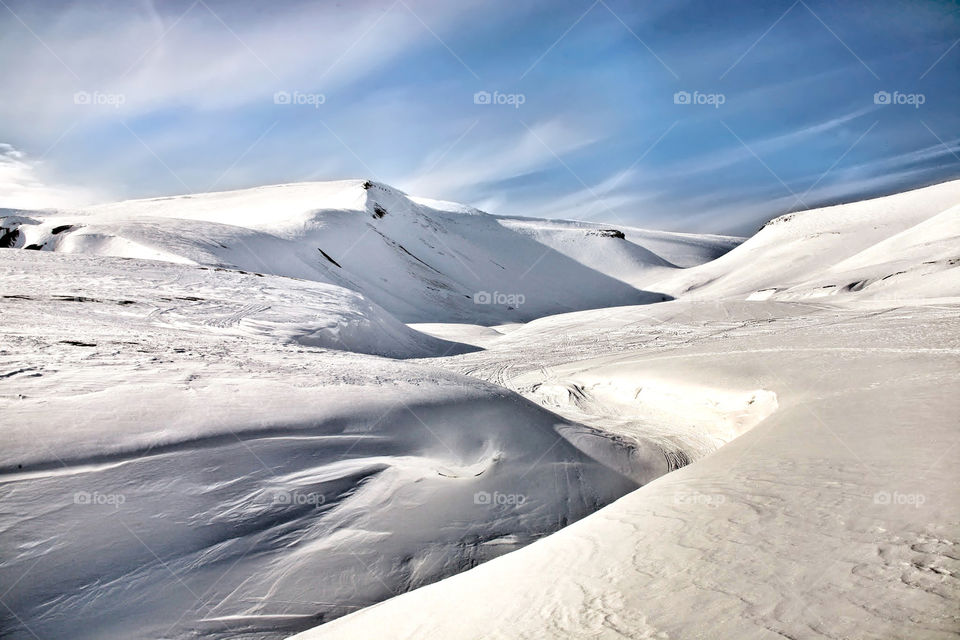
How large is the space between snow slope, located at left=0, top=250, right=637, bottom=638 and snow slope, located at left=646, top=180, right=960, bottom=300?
13.9 meters

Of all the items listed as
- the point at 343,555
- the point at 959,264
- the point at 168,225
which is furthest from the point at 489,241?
the point at 343,555

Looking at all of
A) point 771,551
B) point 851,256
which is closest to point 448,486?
point 771,551

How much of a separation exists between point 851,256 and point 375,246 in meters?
22.4

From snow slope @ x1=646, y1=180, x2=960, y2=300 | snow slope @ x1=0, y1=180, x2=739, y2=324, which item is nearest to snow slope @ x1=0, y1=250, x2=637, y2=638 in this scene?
snow slope @ x1=0, y1=180, x2=739, y2=324

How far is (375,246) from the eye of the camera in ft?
83.6

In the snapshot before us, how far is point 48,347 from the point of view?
4.50 metres

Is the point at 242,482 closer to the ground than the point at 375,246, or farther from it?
closer to the ground

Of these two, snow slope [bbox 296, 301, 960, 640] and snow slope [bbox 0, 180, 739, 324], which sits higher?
snow slope [bbox 0, 180, 739, 324]

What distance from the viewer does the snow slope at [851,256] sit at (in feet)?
50.3

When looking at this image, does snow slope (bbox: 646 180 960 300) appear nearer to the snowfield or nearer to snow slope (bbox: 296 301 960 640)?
the snowfield

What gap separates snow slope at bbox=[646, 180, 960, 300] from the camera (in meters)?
15.3

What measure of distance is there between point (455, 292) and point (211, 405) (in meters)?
22.7

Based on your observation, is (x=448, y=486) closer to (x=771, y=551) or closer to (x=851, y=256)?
(x=771, y=551)

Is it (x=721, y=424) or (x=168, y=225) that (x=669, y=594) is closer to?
(x=721, y=424)
